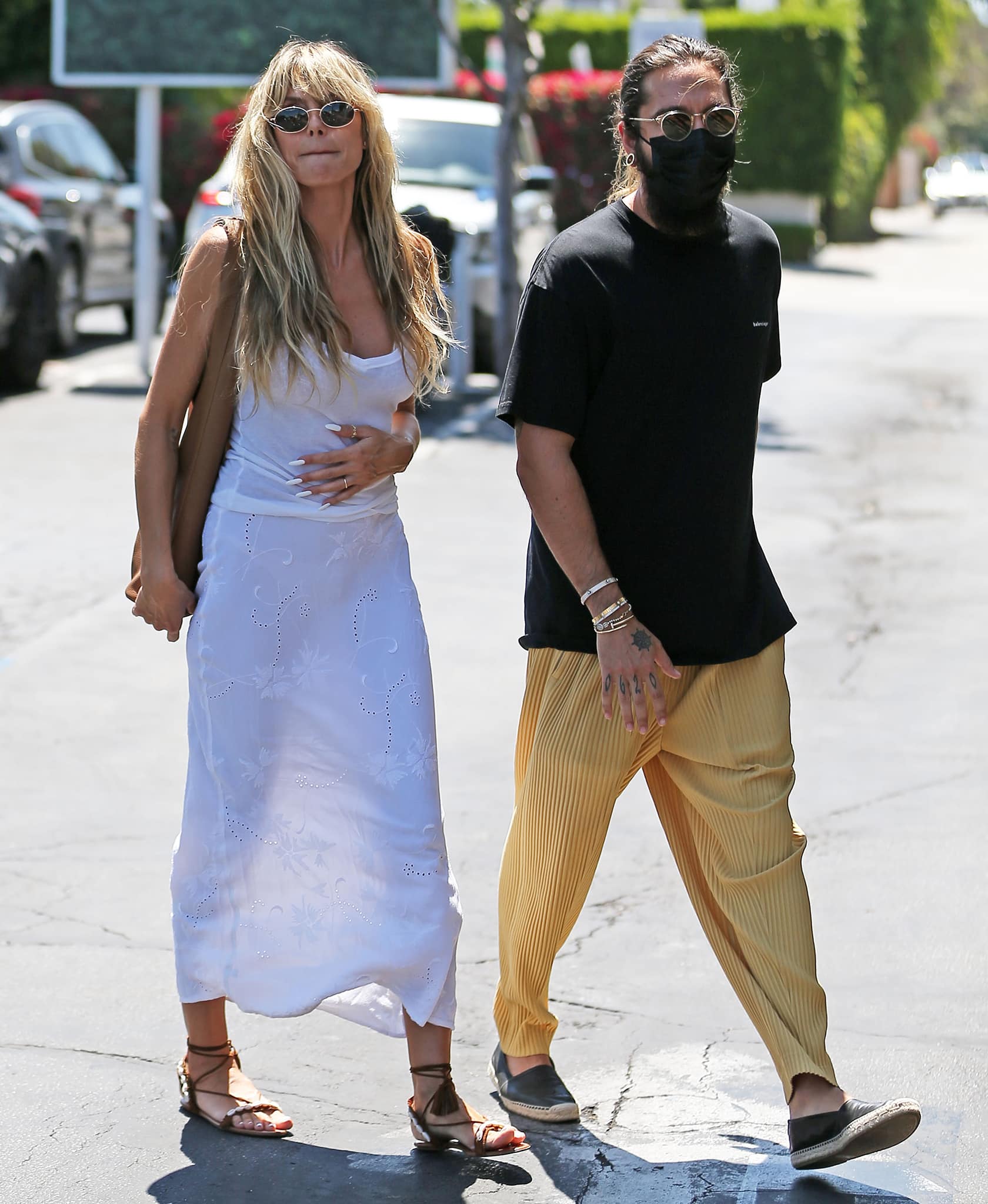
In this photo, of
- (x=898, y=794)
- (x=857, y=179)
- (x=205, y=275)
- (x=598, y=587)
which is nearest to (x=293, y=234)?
(x=205, y=275)

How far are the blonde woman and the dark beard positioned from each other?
0.50 metres

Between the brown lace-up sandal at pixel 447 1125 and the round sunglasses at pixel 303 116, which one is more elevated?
the round sunglasses at pixel 303 116

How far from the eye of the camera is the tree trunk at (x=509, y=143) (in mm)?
13133

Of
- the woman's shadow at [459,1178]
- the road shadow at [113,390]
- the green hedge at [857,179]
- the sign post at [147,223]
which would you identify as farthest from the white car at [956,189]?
the woman's shadow at [459,1178]

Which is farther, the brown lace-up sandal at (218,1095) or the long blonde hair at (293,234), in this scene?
the brown lace-up sandal at (218,1095)

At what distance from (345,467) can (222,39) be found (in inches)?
410

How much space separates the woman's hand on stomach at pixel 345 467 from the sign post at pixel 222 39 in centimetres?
970

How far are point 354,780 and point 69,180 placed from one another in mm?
12963

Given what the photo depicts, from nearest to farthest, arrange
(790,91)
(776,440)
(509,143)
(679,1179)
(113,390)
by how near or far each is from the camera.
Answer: (679,1179), (776,440), (509,143), (113,390), (790,91)

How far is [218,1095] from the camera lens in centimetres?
356

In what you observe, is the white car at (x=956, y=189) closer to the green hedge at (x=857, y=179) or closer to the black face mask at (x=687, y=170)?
the green hedge at (x=857, y=179)

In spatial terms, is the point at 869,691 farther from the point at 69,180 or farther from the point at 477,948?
the point at 69,180

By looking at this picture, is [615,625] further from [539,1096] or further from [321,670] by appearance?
[539,1096]

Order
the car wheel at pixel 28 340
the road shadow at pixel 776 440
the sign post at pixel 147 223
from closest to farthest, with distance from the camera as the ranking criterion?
1. the road shadow at pixel 776 440
2. the car wheel at pixel 28 340
3. the sign post at pixel 147 223
